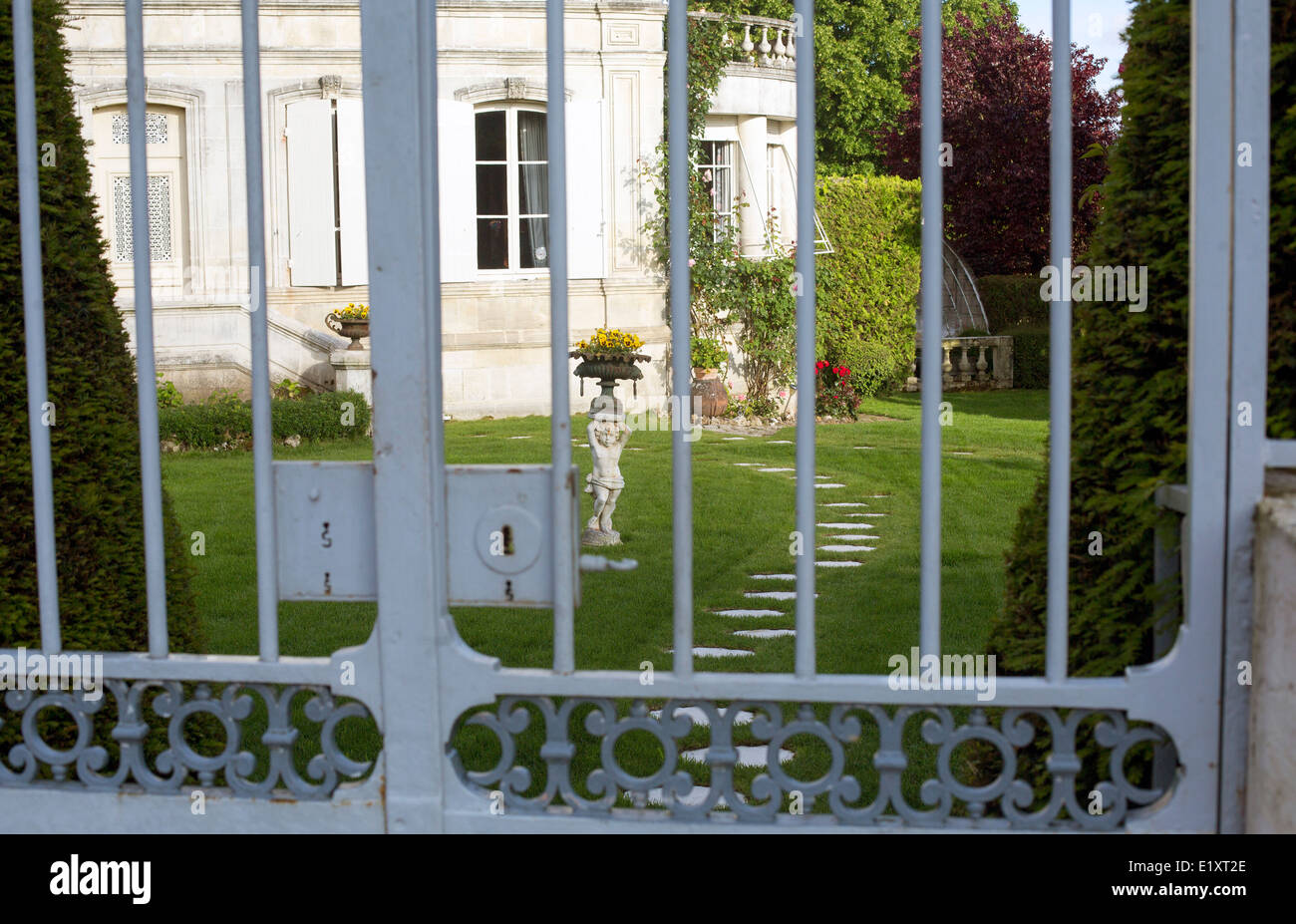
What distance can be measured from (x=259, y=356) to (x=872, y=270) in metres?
13.4

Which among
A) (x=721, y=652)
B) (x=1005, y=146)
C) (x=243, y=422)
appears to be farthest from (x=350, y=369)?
(x=1005, y=146)

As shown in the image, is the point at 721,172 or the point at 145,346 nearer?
the point at 145,346

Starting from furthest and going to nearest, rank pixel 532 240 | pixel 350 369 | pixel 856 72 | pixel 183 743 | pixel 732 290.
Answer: pixel 856 72
pixel 532 240
pixel 732 290
pixel 350 369
pixel 183 743

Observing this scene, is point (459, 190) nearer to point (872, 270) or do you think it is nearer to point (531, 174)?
A: point (531, 174)

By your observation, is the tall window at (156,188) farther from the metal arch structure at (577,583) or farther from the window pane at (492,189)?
the metal arch structure at (577,583)

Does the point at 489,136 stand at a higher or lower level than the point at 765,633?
higher

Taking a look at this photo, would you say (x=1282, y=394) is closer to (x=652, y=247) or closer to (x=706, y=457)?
Answer: (x=706, y=457)

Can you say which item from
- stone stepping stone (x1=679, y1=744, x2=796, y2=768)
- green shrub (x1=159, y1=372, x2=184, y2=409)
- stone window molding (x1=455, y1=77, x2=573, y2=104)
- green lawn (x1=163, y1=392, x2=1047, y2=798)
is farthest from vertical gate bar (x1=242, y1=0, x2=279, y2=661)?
stone window molding (x1=455, y1=77, x2=573, y2=104)

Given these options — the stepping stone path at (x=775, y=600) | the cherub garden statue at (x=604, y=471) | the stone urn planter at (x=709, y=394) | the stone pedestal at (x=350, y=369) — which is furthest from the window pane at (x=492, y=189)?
the cherub garden statue at (x=604, y=471)

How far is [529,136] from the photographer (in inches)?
497

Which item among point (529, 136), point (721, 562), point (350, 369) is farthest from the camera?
point (529, 136)

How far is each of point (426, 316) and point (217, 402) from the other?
9.45 metres

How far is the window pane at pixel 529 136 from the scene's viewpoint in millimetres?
12594

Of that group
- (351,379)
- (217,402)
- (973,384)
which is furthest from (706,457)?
(973,384)
